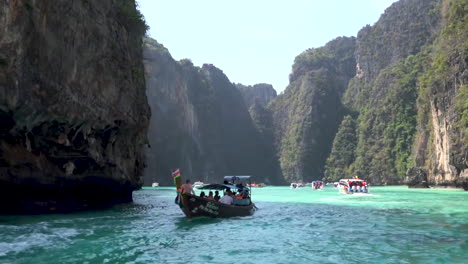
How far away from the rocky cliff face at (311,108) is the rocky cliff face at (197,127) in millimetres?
10094

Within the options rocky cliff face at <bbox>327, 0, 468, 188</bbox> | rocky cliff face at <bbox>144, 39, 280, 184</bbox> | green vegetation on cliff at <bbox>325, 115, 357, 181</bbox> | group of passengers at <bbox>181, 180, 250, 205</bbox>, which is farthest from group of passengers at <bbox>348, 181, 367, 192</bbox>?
green vegetation on cliff at <bbox>325, 115, 357, 181</bbox>

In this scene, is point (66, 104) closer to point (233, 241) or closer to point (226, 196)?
point (226, 196)

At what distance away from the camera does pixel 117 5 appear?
25906 millimetres

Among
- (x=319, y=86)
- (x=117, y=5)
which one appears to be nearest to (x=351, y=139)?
(x=319, y=86)

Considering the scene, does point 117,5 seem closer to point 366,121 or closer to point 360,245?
point 360,245

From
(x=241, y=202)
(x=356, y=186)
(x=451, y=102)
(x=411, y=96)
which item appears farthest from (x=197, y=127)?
(x=241, y=202)

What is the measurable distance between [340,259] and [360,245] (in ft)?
7.01

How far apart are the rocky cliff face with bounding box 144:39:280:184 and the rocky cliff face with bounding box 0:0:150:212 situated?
202 ft

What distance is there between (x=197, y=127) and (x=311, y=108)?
43.9m

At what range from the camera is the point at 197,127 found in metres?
120

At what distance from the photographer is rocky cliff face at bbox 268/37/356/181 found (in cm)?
13588

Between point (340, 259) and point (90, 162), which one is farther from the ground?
point (90, 162)

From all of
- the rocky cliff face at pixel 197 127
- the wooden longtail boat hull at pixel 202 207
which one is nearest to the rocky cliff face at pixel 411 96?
the rocky cliff face at pixel 197 127

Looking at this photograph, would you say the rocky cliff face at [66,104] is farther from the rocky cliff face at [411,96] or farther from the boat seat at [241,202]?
the rocky cliff face at [411,96]
